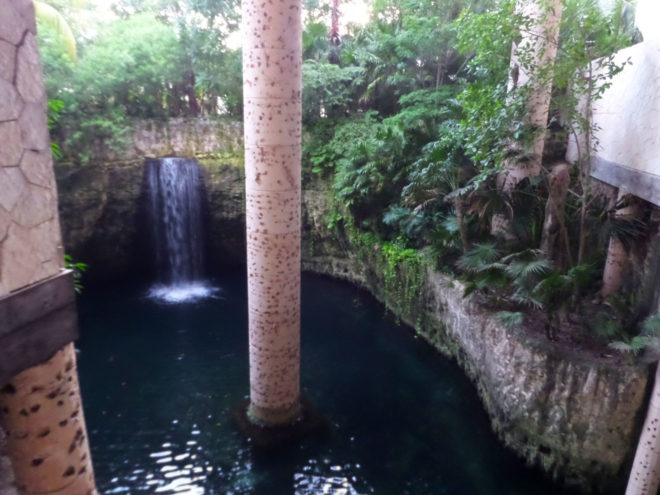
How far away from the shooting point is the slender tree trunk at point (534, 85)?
18.8 feet

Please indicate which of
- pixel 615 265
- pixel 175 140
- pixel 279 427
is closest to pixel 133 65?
pixel 175 140

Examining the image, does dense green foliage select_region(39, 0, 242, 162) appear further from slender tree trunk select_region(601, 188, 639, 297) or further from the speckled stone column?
slender tree trunk select_region(601, 188, 639, 297)

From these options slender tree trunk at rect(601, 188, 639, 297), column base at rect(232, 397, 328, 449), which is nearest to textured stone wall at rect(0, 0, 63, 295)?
column base at rect(232, 397, 328, 449)

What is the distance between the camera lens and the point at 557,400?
5184mm

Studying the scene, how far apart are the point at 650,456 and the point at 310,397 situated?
4348mm

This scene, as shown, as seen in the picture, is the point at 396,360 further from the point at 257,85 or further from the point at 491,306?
the point at 257,85

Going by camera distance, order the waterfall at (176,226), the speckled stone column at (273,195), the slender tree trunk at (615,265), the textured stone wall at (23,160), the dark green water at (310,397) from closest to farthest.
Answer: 1. the textured stone wall at (23,160)
2. the speckled stone column at (273,195)
3. the dark green water at (310,397)
4. the slender tree trunk at (615,265)
5. the waterfall at (176,226)

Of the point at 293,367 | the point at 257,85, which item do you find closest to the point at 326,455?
the point at 293,367

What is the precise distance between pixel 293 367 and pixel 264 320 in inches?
32.4

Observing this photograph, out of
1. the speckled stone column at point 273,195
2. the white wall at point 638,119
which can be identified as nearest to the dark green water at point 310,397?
the speckled stone column at point 273,195

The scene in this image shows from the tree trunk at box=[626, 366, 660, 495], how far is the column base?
3.67 m

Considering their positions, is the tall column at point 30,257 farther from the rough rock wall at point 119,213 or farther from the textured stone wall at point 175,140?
the textured stone wall at point 175,140

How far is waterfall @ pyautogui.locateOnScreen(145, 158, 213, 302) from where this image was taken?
38.5 feet

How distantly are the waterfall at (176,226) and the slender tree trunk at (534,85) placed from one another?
7763mm
